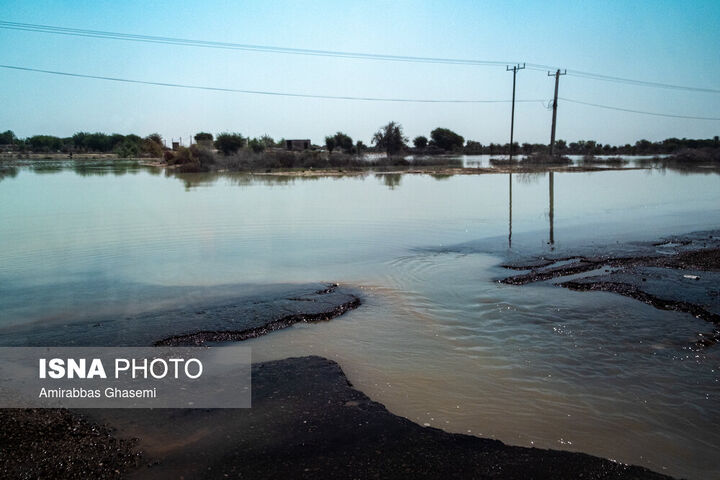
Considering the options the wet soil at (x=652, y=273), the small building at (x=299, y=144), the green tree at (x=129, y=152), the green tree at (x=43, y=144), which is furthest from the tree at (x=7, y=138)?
the wet soil at (x=652, y=273)

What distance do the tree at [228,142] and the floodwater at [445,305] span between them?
4114 centimetres

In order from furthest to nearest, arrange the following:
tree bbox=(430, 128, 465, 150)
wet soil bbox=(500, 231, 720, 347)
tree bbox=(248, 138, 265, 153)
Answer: tree bbox=(430, 128, 465, 150), tree bbox=(248, 138, 265, 153), wet soil bbox=(500, 231, 720, 347)

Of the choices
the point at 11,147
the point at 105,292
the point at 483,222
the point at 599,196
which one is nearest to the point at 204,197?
the point at 483,222

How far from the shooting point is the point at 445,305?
7.64 metres

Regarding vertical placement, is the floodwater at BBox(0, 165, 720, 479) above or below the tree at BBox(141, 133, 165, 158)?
below

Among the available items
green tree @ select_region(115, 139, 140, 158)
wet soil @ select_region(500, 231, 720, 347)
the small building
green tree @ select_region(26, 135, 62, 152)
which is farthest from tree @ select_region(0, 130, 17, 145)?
wet soil @ select_region(500, 231, 720, 347)

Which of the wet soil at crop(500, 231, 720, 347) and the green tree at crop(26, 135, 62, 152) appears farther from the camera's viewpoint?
the green tree at crop(26, 135, 62, 152)

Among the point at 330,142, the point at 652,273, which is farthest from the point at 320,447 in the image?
the point at 330,142

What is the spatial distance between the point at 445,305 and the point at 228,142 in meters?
55.5

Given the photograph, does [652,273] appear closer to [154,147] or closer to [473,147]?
[154,147]

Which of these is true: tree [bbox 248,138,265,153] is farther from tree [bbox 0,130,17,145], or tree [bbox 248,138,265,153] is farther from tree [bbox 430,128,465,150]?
tree [bbox 0,130,17,145]

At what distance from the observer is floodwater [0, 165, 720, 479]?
445 cm

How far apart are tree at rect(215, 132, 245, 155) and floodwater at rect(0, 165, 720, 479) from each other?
41.1 metres

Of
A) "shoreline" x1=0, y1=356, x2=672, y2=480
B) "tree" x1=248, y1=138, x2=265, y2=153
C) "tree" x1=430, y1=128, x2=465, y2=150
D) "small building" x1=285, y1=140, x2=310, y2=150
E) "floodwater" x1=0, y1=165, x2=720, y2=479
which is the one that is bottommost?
"shoreline" x1=0, y1=356, x2=672, y2=480
